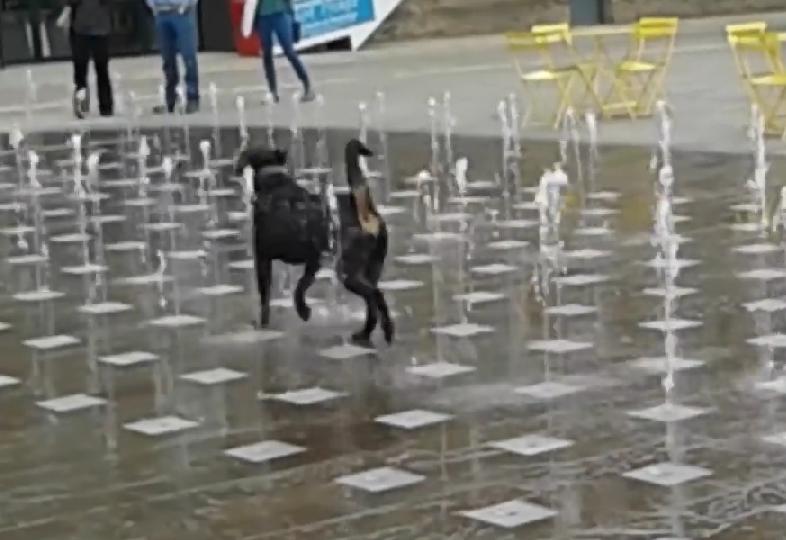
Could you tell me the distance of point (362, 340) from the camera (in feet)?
23.7

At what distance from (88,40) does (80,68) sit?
35cm

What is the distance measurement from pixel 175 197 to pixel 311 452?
6.01 meters

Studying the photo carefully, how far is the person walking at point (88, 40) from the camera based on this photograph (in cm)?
1652

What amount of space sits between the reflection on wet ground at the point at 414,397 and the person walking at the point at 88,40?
6887 millimetres

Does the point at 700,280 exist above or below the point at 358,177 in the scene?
below

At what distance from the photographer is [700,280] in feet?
26.5

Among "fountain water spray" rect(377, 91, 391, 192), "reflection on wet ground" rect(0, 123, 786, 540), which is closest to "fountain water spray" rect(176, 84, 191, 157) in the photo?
"fountain water spray" rect(377, 91, 391, 192)

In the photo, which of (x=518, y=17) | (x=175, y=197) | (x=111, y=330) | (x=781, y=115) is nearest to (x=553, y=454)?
(x=111, y=330)

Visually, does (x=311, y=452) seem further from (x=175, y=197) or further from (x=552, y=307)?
(x=175, y=197)

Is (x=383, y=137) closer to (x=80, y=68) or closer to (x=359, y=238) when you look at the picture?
(x=80, y=68)

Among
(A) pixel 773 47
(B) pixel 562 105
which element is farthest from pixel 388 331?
(B) pixel 562 105

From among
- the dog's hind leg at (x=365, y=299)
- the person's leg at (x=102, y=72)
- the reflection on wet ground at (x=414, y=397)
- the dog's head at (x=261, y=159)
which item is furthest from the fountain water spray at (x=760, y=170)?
the person's leg at (x=102, y=72)

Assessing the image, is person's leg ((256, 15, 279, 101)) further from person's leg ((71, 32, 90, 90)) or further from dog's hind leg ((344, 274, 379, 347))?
dog's hind leg ((344, 274, 379, 347))

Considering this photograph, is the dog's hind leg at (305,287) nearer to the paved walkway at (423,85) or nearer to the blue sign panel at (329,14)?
the paved walkway at (423,85)
